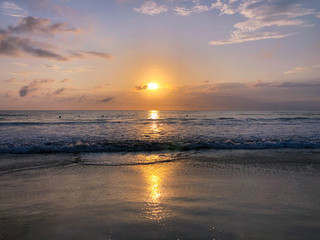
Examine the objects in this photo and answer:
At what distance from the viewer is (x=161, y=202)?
14.8 ft

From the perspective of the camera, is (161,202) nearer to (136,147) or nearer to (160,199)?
(160,199)

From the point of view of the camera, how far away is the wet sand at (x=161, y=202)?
3350 millimetres

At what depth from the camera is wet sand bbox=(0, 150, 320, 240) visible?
3350 mm

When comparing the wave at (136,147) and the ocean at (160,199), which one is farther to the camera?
the wave at (136,147)

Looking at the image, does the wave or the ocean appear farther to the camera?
the wave

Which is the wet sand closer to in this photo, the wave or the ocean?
the ocean

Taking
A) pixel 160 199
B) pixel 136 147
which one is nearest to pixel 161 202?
pixel 160 199

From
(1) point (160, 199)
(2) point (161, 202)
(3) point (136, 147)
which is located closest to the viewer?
(2) point (161, 202)

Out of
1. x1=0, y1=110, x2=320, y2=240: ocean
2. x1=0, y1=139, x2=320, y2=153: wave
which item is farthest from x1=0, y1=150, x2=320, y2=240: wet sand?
x1=0, y1=139, x2=320, y2=153: wave

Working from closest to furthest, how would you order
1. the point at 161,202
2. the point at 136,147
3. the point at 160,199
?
the point at 161,202 < the point at 160,199 < the point at 136,147

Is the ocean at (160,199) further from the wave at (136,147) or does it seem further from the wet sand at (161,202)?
the wave at (136,147)

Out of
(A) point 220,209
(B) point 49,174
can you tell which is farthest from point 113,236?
(B) point 49,174

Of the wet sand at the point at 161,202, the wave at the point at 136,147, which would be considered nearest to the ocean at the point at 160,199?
the wet sand at the point at 161,202

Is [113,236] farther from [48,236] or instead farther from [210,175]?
[210,175]
